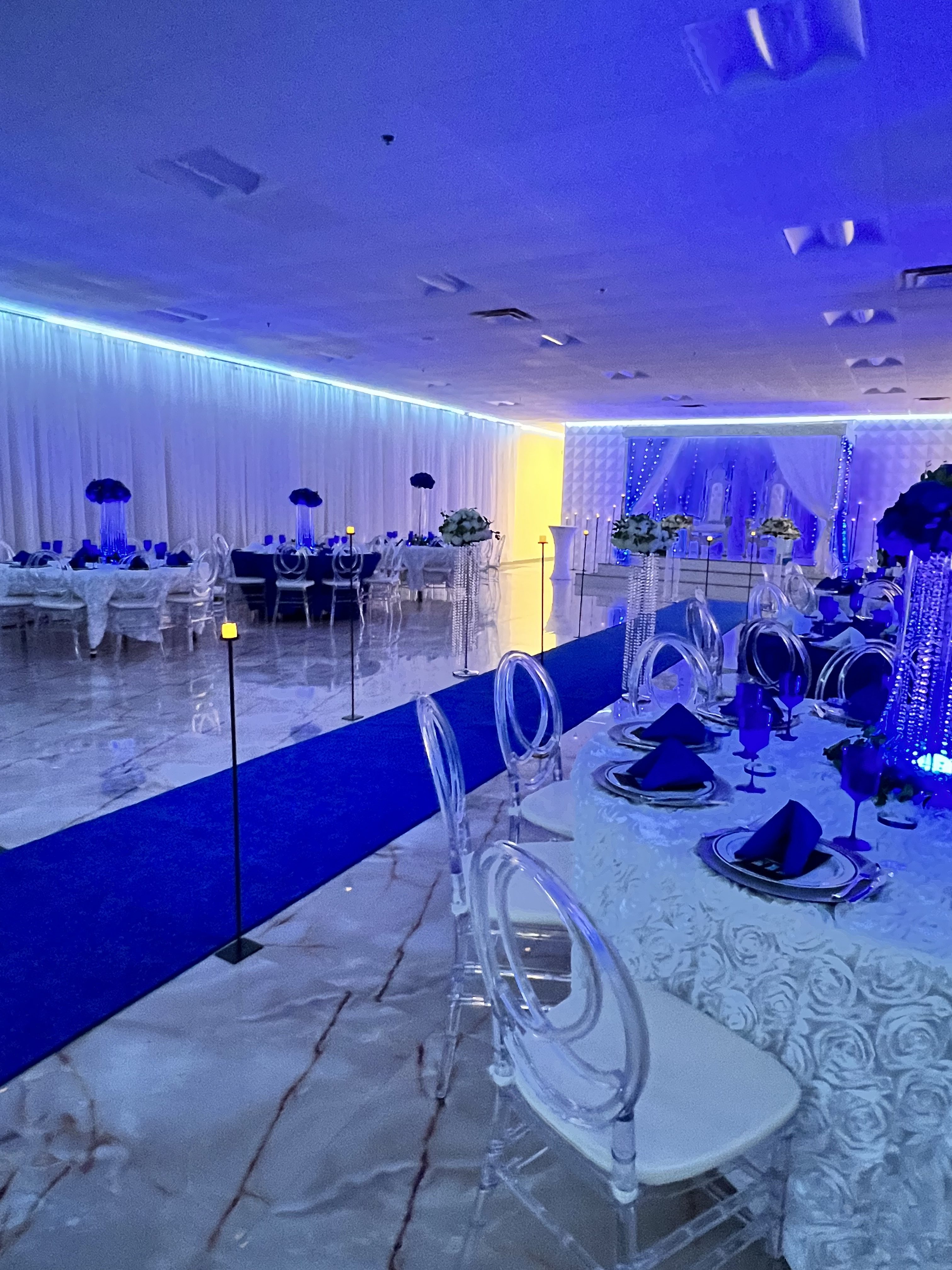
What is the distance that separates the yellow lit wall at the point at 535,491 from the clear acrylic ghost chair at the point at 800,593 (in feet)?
41.4

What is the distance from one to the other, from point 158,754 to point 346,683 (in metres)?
1.97

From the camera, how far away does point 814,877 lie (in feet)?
4.95

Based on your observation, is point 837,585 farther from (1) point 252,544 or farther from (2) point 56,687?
(1) point 252,544

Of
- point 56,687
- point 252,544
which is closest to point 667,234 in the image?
point 56,687

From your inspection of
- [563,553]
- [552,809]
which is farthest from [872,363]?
[552,809]

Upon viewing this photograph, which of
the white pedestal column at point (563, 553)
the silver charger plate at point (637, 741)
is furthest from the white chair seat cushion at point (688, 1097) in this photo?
the white pedestal column at point (563, 553)

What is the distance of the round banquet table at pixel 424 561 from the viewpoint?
10.7 meters

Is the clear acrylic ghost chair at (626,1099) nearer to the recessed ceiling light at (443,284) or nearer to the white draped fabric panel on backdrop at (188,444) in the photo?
the recessed ceiling light at (443,284)

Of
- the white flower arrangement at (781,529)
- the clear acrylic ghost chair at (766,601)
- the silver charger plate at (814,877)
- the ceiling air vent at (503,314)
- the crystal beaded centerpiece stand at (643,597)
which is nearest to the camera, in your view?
the silver charger plate at (814,877)

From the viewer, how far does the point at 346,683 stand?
6.21 metres

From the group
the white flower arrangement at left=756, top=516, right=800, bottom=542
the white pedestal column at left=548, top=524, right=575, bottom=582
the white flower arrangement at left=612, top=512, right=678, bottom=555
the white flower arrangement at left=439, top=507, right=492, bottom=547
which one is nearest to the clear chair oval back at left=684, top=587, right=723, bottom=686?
the white flower arrangement at left=612, top=512, right=678, bottom=555

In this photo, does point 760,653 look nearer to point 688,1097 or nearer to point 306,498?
point 688,1097

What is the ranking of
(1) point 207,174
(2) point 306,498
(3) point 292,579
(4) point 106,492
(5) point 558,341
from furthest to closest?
(2) point 306,498 < (3) point 292,579 < (5) point 558,341 < (4) point 106,492 < (1) point 207,174

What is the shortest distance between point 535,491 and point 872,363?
39.7 ft
